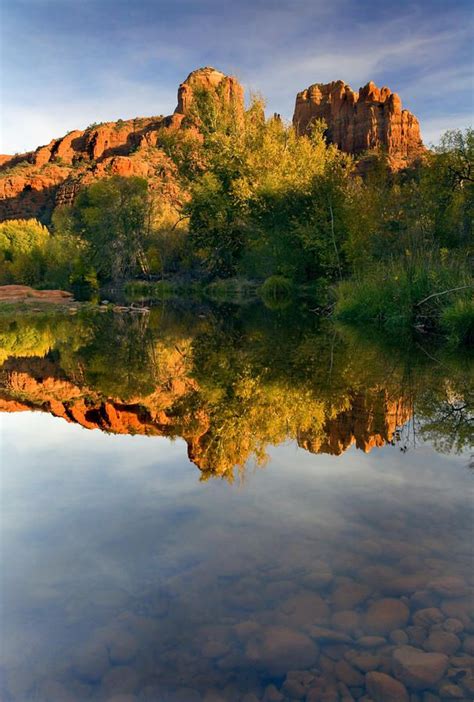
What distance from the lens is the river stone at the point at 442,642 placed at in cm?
244

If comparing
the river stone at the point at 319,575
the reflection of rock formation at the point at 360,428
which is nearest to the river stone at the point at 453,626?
the river stone at the point at 319,575

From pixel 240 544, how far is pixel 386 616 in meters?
1.01

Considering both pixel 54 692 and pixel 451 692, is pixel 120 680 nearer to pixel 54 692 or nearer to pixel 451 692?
pixel 54 692

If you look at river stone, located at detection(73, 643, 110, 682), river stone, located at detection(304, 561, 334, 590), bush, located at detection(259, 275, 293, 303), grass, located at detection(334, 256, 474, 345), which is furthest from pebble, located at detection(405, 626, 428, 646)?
bush, located at detection(259, 275, 293, 303)

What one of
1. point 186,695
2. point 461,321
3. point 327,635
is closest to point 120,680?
point 186,695

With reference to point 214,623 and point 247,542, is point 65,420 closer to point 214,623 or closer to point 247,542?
point 247,542

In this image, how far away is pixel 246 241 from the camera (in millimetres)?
41406

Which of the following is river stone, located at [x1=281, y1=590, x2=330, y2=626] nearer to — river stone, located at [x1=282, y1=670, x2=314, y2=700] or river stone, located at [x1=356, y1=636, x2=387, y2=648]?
river stone, located at [x1=356, y1=636, x2=387, y2=648]

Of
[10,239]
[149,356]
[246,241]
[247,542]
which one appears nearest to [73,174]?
[10,239]

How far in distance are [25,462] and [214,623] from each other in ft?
10.8

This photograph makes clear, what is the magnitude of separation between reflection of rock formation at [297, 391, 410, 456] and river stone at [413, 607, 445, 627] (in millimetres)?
2490

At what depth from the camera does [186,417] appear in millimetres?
6723

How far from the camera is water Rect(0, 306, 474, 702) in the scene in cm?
237

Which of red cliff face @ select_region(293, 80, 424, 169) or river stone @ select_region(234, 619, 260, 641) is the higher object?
red cliff face @ select_region(293, 80, 424, 169)
